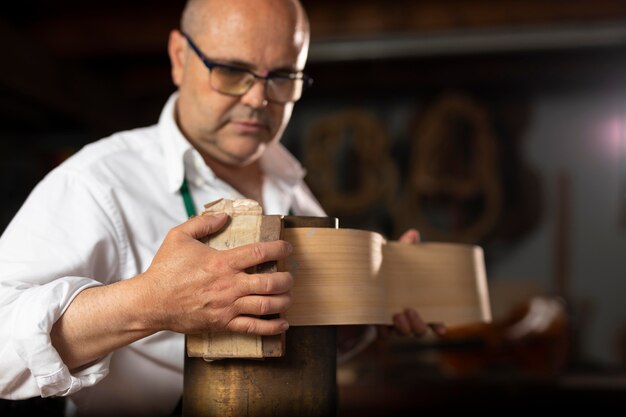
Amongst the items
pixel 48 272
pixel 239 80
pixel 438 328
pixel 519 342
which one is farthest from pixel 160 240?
pixel 519 342

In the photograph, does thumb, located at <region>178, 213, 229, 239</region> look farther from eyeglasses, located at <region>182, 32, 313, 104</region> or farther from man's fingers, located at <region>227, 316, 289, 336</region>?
eyeglasses, located at <region>182, 32, 313, 104</region>

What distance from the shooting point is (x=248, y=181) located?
2428mm

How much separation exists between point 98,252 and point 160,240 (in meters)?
0.20

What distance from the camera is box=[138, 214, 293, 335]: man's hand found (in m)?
1.38

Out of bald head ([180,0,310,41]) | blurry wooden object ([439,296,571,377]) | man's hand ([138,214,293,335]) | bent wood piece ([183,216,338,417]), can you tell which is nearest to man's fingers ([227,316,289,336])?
man's hand ([138,214,293,335])

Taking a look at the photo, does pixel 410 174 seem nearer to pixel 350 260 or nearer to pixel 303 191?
pixel 303 191

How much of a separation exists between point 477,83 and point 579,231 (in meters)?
1.73

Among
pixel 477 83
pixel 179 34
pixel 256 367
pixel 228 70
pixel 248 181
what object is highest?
pixel 477 83

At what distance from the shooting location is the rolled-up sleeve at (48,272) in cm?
147

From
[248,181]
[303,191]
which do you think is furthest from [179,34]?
[303,191]

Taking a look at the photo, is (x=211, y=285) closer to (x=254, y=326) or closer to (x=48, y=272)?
(x=254, y=326)

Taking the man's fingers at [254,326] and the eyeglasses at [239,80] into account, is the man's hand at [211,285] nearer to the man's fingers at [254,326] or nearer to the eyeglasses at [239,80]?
the man's fingers at [254,326]

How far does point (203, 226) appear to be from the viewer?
1.42 m

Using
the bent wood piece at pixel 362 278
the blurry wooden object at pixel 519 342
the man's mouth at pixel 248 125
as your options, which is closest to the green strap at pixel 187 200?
the man's mouth at pixel 248 125
